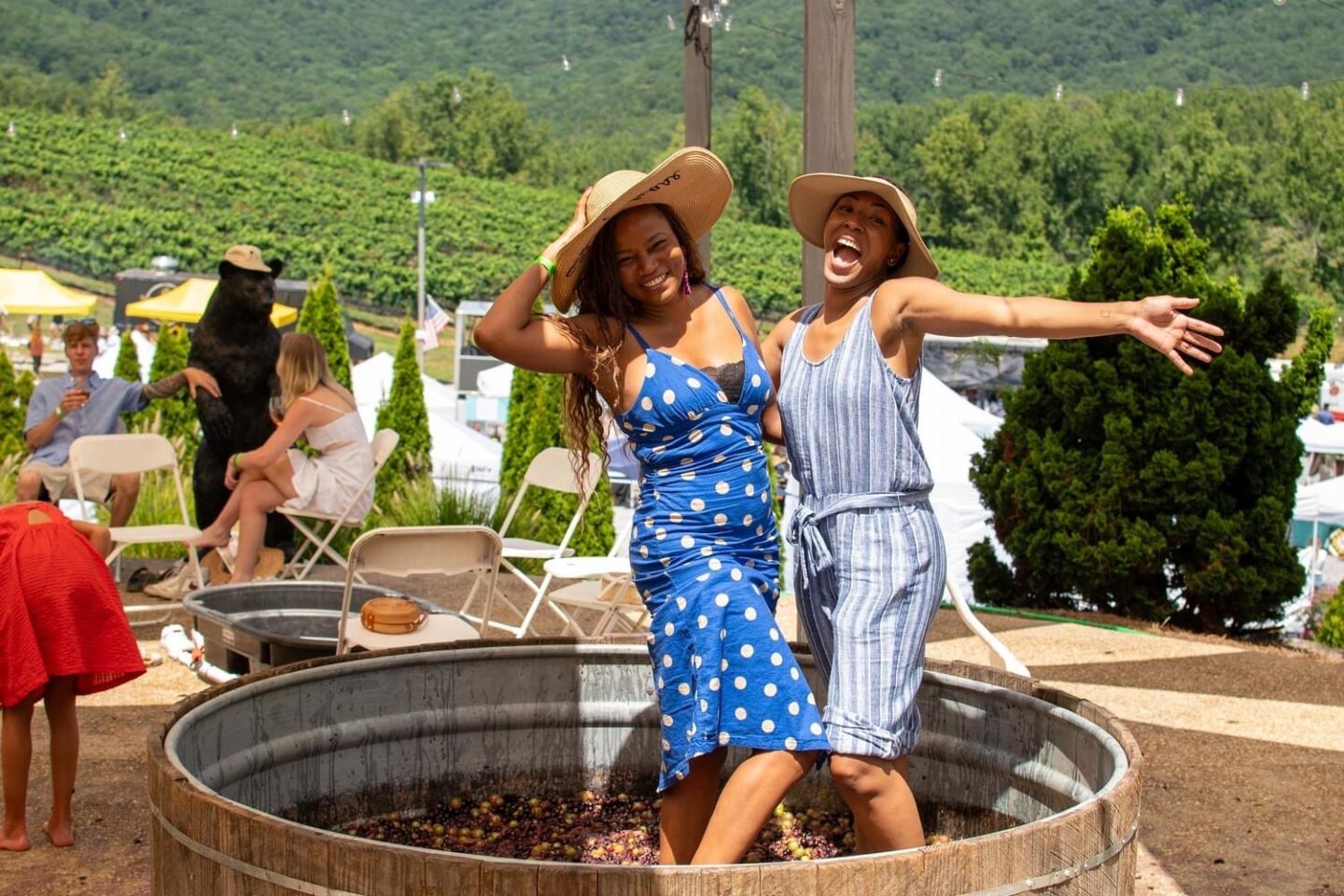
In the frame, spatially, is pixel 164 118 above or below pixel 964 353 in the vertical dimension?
above

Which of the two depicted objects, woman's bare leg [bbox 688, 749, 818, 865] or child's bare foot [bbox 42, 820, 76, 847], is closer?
woman's bare leg [bbox 688, 749, 818, 865]

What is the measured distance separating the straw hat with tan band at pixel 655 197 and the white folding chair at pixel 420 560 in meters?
1.82

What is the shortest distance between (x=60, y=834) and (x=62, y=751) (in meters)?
0.22

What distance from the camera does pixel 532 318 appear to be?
260 centimetres

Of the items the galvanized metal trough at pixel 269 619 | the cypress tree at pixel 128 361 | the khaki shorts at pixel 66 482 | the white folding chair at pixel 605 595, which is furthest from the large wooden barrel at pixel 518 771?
the cypress tree at pixel 128 361

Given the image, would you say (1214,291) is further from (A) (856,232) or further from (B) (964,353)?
(B) (964,353)

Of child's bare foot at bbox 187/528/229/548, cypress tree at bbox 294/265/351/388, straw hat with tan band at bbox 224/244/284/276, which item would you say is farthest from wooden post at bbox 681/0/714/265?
cypress tree at bbox 294/265/351/388

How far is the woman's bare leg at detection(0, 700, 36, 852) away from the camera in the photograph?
3602 mm

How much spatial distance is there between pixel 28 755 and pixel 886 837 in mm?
2204

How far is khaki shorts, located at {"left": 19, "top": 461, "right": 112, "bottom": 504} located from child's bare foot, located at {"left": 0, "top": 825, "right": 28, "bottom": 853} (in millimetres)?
3373

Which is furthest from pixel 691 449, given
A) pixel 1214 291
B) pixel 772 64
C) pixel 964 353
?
pixel 772 64

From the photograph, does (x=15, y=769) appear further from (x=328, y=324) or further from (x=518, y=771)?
(x=328, y=324)

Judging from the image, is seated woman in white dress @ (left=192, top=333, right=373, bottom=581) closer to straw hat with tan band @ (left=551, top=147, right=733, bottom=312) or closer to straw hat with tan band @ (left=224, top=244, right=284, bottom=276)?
straw hat with tan band @ (left=224, top=244, right=284, bottom=276)

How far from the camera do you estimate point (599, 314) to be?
2664 millimetres
